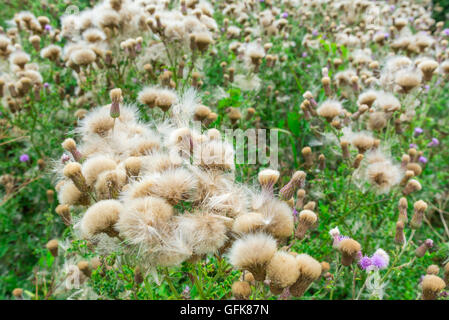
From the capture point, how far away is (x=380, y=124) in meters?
2.45

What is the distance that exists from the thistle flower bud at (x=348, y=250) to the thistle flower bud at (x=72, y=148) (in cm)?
114

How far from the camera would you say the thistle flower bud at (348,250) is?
1.45 m

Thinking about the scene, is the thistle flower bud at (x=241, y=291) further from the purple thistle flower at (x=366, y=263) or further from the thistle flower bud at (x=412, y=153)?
the thistle flower bud at (x=412, y=153)

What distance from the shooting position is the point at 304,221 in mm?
1480

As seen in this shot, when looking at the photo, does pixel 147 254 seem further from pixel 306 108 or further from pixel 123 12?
pixel 123 12

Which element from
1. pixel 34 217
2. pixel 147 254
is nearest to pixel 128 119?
pixel 147 254

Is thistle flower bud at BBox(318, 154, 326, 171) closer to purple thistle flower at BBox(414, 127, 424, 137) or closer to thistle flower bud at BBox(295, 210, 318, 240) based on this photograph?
thistle flower bud at BBox(295, 210, 318, 240)

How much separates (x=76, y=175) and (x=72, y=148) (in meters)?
0.24

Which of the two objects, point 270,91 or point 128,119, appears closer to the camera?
point 128,119

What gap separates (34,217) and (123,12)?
1800 mm

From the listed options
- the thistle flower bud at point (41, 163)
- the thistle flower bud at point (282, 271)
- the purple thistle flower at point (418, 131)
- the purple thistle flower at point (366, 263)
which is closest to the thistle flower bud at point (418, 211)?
the purple thistle flower at point (366, 263)

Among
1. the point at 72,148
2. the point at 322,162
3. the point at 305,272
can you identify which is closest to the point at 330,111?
the point at 322,162

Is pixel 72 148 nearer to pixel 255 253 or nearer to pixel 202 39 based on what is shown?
pixel 255 253

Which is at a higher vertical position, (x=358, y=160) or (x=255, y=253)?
(x=255, y=253)
